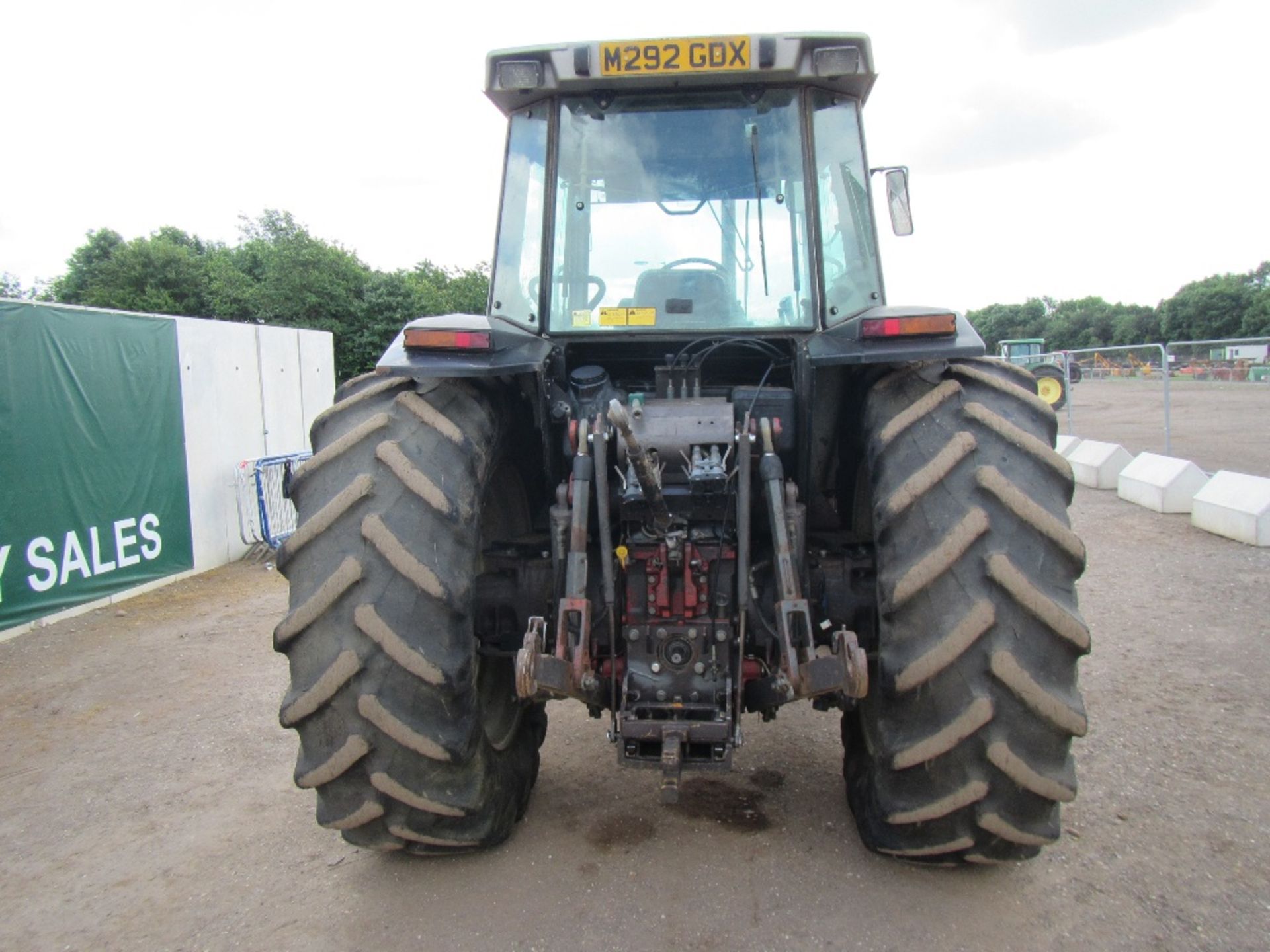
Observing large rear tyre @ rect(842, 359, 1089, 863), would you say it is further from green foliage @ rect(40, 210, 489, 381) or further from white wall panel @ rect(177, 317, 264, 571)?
green foliage @ rect(40, 210, 489, 381)

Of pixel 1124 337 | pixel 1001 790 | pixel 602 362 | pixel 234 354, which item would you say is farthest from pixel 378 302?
pixel 1124 337

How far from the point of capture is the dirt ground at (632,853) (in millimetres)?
2652

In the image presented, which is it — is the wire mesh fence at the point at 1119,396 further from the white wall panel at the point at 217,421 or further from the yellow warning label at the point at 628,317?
the white wall panel at the point at 217,421

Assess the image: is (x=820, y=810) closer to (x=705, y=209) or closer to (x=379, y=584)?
(x=379, y=584)

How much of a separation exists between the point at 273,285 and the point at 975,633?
27373 millimetres

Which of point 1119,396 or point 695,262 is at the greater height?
point 695,262

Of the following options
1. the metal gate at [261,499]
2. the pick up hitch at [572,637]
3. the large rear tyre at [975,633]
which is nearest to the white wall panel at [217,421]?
the metal gate at [261,499]

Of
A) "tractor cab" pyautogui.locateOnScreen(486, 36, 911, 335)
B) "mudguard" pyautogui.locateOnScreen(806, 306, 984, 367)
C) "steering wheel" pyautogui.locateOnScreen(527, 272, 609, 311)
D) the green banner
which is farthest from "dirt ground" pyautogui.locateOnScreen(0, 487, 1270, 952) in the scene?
the green banner

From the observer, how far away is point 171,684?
5.42 m

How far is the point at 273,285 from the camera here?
26406 millimetres

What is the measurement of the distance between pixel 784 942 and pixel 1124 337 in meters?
66.2

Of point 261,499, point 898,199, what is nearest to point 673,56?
point 898,199

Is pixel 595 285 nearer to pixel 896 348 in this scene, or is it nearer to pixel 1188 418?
pixel 896 348

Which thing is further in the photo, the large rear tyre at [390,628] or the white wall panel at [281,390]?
the white wall panel at [281,390]
